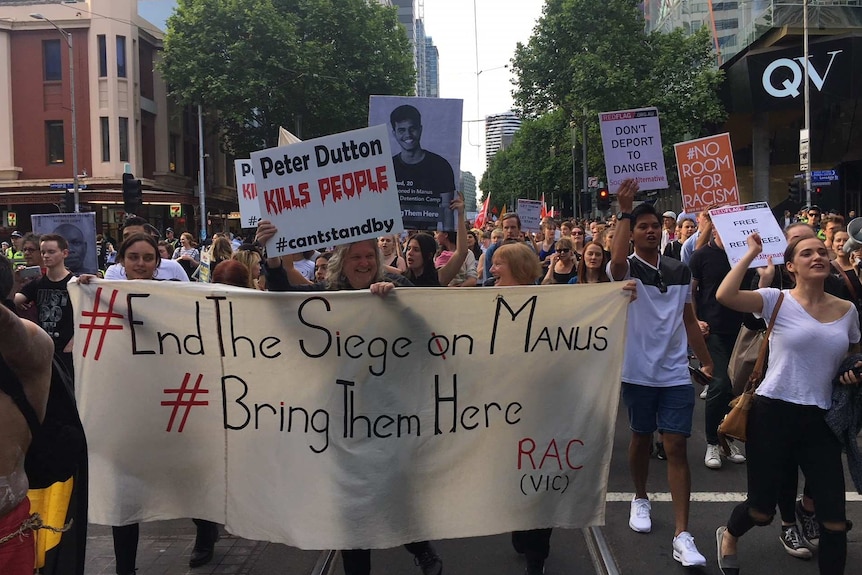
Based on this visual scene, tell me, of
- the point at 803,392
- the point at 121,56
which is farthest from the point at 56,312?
the point at 121,56

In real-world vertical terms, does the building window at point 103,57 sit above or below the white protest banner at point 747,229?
above

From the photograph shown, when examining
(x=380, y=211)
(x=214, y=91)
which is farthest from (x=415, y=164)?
(x=214, y=91)

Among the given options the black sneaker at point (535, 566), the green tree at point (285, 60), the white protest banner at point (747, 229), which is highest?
the green tree at point (285, 60)

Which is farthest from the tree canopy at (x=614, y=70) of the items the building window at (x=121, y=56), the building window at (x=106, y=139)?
the building window at (x=106, y=139)

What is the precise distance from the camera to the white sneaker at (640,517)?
4.71 m

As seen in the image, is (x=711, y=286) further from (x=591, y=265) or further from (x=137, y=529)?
(x=137, y=529)

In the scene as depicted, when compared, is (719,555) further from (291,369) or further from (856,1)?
(856,1)

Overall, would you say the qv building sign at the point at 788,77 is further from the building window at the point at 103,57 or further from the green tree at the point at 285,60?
the building window at the point at 103,57

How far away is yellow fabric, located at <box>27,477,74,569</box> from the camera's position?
2.79 meters

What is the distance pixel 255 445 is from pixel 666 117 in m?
31.6

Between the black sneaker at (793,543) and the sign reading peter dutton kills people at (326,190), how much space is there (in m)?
2.67

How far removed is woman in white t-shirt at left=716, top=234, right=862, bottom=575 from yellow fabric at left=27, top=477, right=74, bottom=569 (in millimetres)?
2899

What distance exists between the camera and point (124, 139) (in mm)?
39312

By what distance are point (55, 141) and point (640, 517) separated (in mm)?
39774
